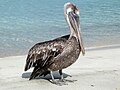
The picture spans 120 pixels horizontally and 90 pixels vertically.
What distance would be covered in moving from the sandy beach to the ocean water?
2.18m

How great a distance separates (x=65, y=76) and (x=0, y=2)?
1867cm

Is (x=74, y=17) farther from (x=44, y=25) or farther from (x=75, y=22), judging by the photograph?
(x=44, y=25)

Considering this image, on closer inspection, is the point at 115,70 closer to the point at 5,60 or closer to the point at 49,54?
the point at 49,54

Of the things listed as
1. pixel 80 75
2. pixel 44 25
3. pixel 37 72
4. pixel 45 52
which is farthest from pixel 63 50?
pixel 44 25

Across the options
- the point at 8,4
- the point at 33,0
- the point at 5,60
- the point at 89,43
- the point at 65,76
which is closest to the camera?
the point at 65,76

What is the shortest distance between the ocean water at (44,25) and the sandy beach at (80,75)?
2178 mm

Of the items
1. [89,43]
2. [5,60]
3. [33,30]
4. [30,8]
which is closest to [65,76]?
[5,60]

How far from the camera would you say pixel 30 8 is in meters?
22.0

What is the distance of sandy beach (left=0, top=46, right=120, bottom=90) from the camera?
6.41 metres

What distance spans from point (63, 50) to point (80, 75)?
1010 millimetres

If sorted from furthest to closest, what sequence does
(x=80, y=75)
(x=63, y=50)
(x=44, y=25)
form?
(x=44, y=25) < (x=80, y=75) < (x=63, y=50)

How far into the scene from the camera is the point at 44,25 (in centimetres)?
1602

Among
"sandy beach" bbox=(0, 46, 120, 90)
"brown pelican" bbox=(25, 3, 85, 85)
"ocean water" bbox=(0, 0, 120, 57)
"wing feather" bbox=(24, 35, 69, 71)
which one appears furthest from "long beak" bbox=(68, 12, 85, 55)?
"ocean water" bbox=(0, 0, 120, 57)

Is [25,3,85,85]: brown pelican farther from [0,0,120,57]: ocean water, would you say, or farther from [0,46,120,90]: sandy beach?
[0,0,120,57]: ocean water
